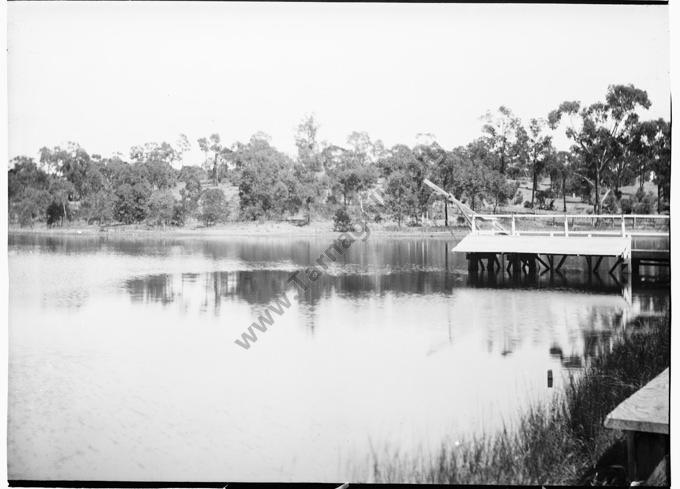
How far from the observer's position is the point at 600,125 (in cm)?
480

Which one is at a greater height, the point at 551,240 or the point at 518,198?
the point at 518,198

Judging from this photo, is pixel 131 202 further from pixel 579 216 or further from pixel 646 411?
pixel 646 411

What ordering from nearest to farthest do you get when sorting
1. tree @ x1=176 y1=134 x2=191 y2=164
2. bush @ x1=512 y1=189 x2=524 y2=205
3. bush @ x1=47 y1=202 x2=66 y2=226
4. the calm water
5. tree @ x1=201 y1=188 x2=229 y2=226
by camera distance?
1. the calm water
2. tree @ x1=176 y1=134 x2=191 y2=164
3. bush @ x1=47 y1=202 x2=66 y2=226
4. bush @ x1=512 y1=189 x2=524 y2=205
5. tree @ x1=201 y1=188 x2=229 y2=226

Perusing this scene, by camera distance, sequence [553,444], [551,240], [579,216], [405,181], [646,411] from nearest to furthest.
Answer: [646,411] < [553,444] < [405,181] < [579,216] < [551,240]

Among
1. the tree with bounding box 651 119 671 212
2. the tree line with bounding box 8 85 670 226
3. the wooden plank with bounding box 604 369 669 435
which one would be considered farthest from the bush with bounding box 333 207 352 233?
the wooden plank with bounding box 604 369 669 435

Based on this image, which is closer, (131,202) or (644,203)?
(644,203)

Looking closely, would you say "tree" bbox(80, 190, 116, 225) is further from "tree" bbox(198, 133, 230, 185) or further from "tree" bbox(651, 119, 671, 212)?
"tree" bbox(651, 119, 671, 212)

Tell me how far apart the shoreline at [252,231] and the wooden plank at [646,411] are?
1.92 metres

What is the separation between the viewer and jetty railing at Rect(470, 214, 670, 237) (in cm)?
508

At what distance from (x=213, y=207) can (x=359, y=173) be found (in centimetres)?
135

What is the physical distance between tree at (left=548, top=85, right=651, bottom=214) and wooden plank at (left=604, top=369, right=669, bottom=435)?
5.10 feet

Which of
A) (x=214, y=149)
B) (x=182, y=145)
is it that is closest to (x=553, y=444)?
(x=214, y=149)

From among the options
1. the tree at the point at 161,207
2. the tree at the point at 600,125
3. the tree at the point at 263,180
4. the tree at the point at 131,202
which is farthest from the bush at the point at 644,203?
the tree at the point at 131,202

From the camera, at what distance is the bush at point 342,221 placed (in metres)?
5.47
